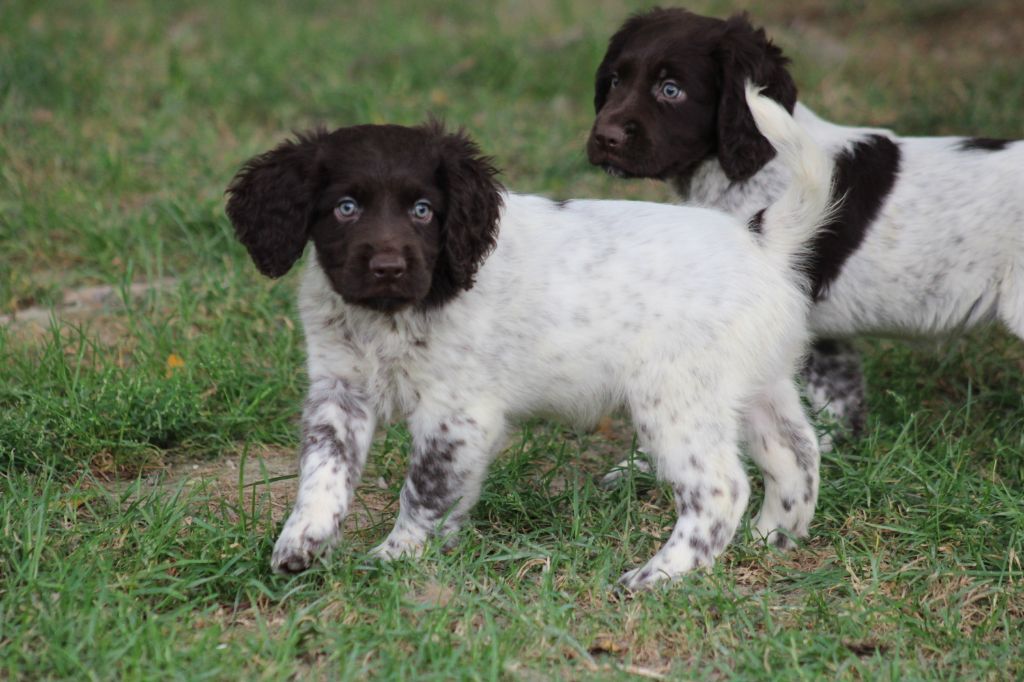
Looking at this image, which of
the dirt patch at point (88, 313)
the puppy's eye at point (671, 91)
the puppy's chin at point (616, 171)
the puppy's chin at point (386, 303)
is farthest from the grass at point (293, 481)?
the puppy's eye at point (671, 91)

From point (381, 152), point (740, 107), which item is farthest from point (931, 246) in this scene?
point (381, 152)

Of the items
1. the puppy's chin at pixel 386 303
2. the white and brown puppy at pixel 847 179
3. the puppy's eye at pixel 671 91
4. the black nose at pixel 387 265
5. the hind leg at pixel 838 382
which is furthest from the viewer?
the hind leg at pixel 838 382

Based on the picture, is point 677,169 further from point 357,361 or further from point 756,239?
point 357,361

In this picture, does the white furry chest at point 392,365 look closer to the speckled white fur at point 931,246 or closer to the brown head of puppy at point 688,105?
the brown head of puppy at point 688,105

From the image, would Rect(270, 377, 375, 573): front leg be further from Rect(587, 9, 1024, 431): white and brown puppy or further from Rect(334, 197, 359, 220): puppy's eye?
Rect(587, 9, 1024, 431): white and brown puppy

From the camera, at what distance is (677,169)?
183 inches

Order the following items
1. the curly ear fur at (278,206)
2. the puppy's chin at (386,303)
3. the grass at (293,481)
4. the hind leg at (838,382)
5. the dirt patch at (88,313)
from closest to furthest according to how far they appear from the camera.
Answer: the grass at (293,481)
the puppy's chin at (386,303)
the curly ear fur at (278,206)
the hind leg at (838,382)
the dirt patch at (88,313)

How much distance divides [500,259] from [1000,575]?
161cm

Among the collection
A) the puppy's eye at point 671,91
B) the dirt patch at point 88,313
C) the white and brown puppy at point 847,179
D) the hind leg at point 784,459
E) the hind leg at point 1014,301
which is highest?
the puppy's eye at point 671,91

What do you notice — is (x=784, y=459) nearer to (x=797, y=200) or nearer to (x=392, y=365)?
(x=797, y=200)

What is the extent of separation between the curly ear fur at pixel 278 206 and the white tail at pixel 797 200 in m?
1.29

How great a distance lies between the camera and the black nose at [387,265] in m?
3.46

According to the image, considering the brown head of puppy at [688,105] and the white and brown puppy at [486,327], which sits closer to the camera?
the white and brown puppy at [486,327]

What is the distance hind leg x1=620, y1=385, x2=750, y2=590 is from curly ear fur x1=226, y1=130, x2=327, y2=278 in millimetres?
1066
